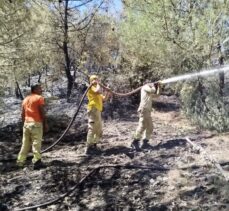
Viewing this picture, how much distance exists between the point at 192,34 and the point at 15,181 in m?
7.56

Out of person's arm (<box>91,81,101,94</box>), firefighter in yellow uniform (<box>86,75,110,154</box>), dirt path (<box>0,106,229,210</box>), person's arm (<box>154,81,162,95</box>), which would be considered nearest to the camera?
dirt path (<box>0,106,229,210</box>)

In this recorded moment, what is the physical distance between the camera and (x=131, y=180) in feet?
26.9

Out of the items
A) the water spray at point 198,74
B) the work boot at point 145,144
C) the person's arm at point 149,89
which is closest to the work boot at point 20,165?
the work boot at point 145,144

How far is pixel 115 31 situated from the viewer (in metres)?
23.7

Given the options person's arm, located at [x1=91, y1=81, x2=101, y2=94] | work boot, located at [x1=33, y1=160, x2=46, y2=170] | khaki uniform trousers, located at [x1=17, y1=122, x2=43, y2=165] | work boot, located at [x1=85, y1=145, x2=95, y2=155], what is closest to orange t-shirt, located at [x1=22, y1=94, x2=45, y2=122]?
khaki uniform trousers, located at [x1=17, y1=122, x2=43, y2=165]

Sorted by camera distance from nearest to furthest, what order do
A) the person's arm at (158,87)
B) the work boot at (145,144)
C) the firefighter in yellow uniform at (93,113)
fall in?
1. the firefighter in yellow uniform at (93,113)
2. the work boot at (145,144)
3. the person's arm at (158,87)

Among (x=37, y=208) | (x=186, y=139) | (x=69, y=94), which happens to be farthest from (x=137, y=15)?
(x=37, y=208)

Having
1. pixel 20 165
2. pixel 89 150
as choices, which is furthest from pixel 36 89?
pixel 89 150

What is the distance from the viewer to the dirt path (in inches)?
284

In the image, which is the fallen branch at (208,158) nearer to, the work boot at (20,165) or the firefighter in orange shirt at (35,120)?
the firefighter in orange shirt at (35,120)

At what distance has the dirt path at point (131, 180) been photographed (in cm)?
720

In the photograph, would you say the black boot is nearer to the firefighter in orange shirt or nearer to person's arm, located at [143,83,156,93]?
the firefighter in orange shirt

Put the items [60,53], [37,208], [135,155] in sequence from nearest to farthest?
[37,208]
[135,155]
[60,53]

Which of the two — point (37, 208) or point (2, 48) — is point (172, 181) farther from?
point (2, 48)
